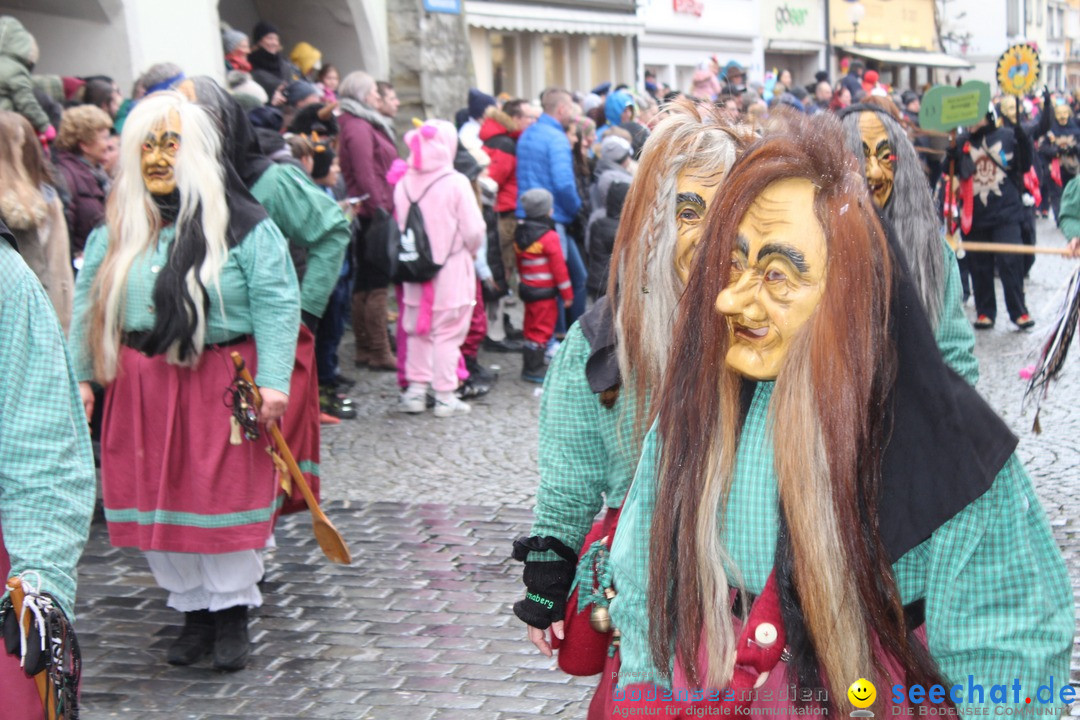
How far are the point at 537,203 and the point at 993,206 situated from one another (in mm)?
3963

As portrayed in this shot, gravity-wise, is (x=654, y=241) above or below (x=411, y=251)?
above

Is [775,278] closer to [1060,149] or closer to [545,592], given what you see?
[545,592]

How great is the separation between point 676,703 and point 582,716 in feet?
6.25

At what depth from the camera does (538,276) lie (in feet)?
29.0

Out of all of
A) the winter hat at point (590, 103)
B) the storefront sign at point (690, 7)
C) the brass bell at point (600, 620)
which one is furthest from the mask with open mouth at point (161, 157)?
the storefront sign at point (690, 7)

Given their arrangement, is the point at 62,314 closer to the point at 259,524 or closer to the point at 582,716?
the point at 259,524

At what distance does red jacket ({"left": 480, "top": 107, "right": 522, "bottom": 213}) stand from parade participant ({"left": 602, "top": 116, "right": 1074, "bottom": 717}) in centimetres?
830

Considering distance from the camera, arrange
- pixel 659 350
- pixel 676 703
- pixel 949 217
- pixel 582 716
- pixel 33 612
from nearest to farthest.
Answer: pixel 676 703, pixel 33 612, pixel 659 350, pixel 582 716, pixel 949 217

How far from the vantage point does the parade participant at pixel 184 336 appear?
407cm

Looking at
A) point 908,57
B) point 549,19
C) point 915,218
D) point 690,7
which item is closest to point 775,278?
point 915,218

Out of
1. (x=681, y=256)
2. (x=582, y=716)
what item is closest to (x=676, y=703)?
(x=681, y=256)

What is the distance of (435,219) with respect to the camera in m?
7.85

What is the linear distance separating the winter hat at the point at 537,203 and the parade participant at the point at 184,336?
4.57 metres

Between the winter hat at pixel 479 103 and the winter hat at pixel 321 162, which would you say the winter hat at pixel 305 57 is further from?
the winter hat at pixel 321 162
